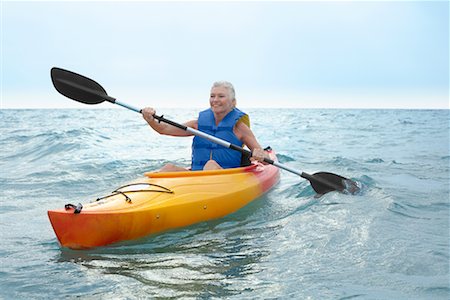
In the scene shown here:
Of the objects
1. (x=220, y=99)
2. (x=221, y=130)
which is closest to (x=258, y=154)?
(x=221, y=130)

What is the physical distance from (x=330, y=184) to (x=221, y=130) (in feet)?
4.77

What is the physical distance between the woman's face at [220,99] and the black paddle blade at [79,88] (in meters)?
1.06

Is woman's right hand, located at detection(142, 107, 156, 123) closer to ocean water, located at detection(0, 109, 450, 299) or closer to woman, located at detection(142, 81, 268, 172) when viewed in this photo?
woman, located at detection(142, 81, 268, 172)

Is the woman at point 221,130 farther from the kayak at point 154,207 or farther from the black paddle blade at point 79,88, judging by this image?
the black paddle blade at point 79,88

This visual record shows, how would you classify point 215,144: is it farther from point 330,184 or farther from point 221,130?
point 330,184

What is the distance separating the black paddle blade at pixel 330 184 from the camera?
5.82 m

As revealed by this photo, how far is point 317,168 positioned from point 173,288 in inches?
249

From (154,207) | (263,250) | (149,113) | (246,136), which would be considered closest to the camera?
(263,250)

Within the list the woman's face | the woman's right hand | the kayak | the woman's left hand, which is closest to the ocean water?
the kayak

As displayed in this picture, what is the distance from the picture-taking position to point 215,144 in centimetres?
538

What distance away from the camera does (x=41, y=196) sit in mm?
6273

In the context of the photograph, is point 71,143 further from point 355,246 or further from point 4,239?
point 355,246

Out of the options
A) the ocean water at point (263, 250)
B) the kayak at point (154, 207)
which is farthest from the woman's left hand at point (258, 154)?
the ocean water at point (263, 250)

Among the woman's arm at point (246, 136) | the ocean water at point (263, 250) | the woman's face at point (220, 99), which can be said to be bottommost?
the ocean water at point (263, 250)
